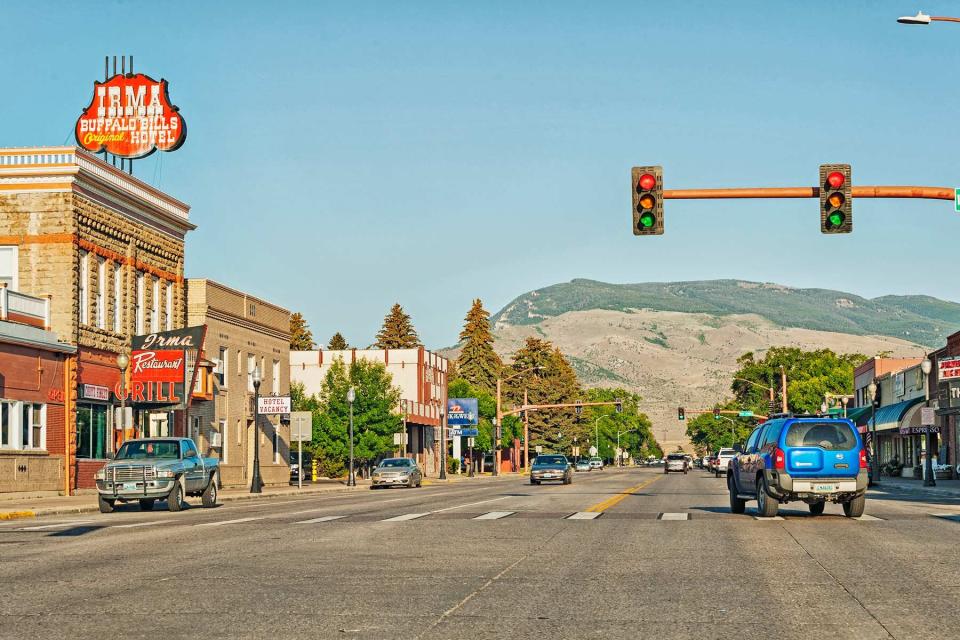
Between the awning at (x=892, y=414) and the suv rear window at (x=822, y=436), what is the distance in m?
48.7

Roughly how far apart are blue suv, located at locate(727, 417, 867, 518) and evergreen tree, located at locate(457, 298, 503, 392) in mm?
122714

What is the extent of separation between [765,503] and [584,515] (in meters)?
3.98

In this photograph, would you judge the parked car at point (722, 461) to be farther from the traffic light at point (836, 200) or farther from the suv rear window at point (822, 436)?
the traffic light at point (836, 200)

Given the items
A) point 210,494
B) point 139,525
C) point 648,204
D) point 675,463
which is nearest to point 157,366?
point 210,494

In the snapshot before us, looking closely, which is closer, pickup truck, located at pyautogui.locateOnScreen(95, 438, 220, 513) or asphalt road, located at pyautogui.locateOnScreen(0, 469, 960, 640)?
asphalt road, located at pyautogui.locateOnScreen(0, 469, 960, 640)

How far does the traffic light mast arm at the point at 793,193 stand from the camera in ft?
82.5

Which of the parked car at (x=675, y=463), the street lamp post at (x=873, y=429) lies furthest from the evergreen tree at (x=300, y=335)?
the street lamp post at (x=873, y=429)

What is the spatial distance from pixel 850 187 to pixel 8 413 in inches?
1094

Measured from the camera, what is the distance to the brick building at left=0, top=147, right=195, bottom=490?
143 ft

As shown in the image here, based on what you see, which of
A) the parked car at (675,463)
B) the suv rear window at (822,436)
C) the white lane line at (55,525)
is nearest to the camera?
the white lane line at (55,525)

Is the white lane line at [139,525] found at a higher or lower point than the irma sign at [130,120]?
lower

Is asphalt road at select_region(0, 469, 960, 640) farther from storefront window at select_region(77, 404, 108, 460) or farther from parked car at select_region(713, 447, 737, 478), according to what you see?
parked car at select_region(713, 447, 737, 478)

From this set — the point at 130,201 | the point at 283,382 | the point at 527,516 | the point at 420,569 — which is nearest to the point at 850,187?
the point at 527,516

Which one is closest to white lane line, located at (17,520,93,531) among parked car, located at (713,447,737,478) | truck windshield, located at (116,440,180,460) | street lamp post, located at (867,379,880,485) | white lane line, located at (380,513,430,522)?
truck windshield, located at (116,440,180,460)
